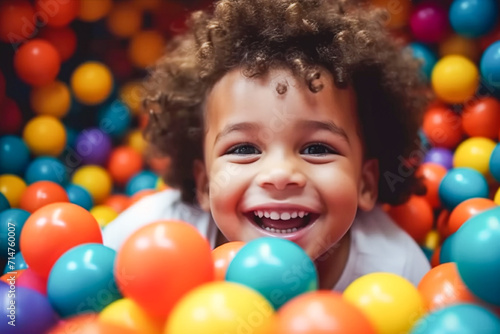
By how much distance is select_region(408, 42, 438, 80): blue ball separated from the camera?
1.54 metres

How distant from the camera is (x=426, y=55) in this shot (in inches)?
61.3

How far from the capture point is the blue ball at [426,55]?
1.54 meters

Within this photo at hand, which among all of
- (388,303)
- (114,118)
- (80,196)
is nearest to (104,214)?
(80,196)


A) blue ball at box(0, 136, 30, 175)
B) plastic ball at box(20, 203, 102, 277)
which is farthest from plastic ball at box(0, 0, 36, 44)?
plastic ball at box(20, 203, 102, 277)

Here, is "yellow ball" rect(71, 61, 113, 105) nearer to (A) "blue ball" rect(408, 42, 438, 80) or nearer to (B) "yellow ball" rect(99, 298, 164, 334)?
(A) "blue ball" rect(408, 42, 438, 80)

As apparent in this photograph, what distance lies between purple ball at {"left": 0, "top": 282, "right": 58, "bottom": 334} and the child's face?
1.18 ft

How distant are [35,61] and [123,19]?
322 millimetres

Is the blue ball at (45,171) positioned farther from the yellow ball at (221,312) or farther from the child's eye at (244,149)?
the yellow ball at (221,312)

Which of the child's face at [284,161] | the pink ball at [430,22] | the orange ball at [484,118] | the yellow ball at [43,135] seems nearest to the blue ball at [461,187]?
the orange ball at [484,118]

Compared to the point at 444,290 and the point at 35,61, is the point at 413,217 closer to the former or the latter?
the point at 444,290

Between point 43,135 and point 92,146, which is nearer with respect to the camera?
point 43,135

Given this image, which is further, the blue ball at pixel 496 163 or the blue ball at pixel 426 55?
the blue ball at pixel 426 55

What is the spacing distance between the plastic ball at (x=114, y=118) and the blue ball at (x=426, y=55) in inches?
33.1

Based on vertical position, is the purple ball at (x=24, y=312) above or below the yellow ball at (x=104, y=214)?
above
